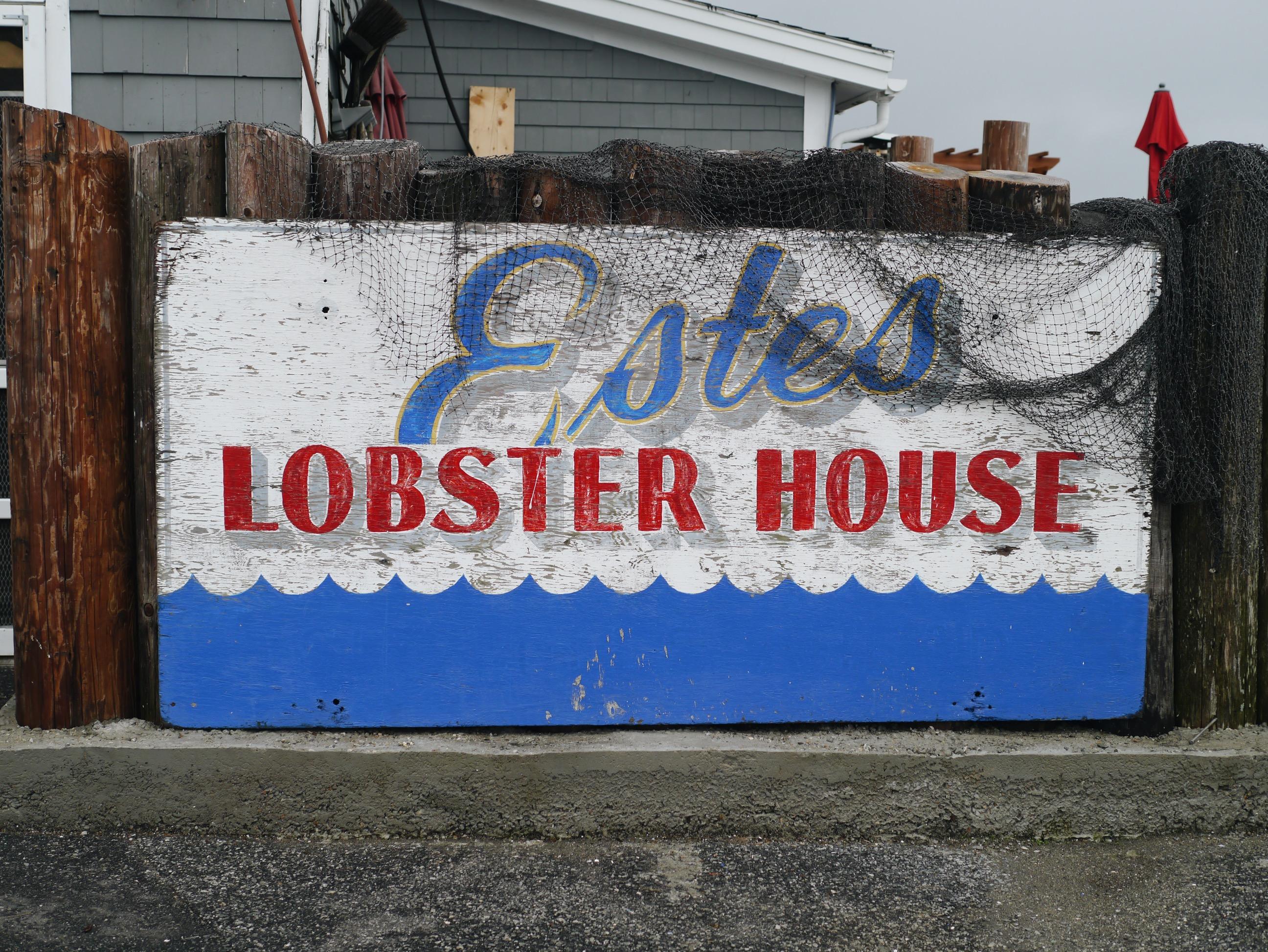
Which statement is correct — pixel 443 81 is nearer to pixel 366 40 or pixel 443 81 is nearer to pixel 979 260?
pixel 366 40

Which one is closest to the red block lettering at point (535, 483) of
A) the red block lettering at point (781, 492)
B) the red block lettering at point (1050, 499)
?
the red block lettering at point (781, 492)

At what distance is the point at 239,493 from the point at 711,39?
4.97 meters

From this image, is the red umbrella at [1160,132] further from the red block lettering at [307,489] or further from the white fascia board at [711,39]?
the red block lettering at [307,489]

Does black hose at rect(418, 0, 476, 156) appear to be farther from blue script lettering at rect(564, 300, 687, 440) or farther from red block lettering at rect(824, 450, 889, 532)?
red block lettering at rect(824, 450, 889, 532)

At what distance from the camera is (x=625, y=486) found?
290 cm

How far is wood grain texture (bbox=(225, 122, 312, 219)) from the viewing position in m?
2.80

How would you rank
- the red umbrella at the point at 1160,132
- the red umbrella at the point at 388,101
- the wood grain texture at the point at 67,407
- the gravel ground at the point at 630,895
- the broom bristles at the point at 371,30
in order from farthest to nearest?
the red umbrella at the point at 1160,132, the red umbrella at the point at 388,101, the broom bristles at the point at 371,30, the wood grain texture at the point at 67,407, the gravel ground at the point at 630,895

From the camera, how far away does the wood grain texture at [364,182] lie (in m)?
2.88

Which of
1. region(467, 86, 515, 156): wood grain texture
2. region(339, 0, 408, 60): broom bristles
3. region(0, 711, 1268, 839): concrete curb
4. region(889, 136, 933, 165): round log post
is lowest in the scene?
region(0, 711, 1268, 839): concrete curb

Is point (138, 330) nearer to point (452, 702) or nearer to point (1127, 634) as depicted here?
point (452, 702)

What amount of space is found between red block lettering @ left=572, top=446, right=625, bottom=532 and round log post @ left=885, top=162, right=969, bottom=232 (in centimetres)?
112

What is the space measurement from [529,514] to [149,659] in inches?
48.0

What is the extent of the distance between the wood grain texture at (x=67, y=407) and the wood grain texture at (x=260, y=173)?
0.35 metres

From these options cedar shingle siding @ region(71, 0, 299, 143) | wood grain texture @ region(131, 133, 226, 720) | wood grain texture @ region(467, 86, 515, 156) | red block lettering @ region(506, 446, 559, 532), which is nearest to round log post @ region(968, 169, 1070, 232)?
red block lettering @ region(506, 446, 559, 532)
